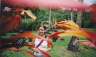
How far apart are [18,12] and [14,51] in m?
0.32

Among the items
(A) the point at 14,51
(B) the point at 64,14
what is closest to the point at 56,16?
(B) the point at 64,14

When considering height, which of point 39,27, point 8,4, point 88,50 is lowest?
point 88,50

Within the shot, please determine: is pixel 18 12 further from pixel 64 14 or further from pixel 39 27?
pixel 64 14

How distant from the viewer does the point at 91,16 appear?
2.68m

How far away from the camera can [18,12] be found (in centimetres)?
263

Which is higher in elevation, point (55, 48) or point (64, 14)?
point (64, 14)

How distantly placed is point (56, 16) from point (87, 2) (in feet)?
0.90

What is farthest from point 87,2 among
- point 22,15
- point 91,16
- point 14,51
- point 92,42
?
point 14,51

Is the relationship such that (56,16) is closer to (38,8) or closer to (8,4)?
(38,8)

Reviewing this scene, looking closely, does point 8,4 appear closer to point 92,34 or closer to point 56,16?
point 56,16

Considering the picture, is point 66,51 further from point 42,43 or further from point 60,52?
point 42,43

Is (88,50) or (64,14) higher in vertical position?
(64,14)

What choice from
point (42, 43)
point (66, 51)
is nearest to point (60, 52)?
point (66, 51)

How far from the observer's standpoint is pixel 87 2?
8.71 ft
